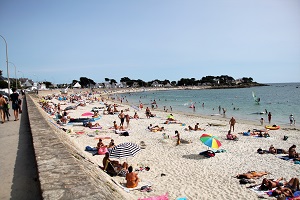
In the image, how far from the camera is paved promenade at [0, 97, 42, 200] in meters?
4.14

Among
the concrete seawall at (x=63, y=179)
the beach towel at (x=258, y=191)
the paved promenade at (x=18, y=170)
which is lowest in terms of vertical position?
the beach towel at (x=258, y=191)

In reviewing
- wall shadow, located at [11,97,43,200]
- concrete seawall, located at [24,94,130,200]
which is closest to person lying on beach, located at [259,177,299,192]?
concrete seawall, located at [24,94,130,200]

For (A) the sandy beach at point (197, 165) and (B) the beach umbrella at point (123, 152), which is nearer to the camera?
(A) the sandy beach at point (197, 165)

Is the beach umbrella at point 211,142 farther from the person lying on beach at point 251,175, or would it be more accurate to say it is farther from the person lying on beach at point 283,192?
the person lying on beach at point 283,192

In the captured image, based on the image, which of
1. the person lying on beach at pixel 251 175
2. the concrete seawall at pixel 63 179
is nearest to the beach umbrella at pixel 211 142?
the person lying on beach at pixel 251 175

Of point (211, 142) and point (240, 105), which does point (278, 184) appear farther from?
point (240, 105)

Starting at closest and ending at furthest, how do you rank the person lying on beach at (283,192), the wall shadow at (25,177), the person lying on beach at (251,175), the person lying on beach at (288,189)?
the wall shadow at (25,177) < the person lying on beach at (283,192) < the person lying on beach at (288,189) < the person lying on beach at (251,175)

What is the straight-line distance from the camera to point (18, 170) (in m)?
5.24

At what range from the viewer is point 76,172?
373 cm

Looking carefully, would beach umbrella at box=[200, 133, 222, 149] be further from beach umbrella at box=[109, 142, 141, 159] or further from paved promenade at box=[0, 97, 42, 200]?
paved promenade at box=[0, 97, 42, 200]

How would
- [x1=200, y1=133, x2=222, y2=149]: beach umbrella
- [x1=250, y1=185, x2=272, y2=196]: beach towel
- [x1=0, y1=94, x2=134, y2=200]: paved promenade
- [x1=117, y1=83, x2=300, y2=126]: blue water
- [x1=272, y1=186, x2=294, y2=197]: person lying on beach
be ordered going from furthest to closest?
[x1=117, y1=83, x2=300, y2=126]: blue water
[x1=200, y1=133, x2=222, y2=149]: beach umbrella
[x1=250, y1=185, x2=272, y2=196]: beach towel
[x1=272, y1=186, x2=294, y2=197]: person lying on beach
[x1=0, y1=94, x2=134, y2=200]: paved promenade

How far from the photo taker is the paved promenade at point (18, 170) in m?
4.14

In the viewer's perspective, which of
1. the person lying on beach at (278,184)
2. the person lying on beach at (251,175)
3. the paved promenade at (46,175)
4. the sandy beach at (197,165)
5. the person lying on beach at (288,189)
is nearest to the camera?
the paved promenade at (46,175)

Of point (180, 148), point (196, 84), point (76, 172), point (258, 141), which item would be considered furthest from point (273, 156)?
point (196, 84)
